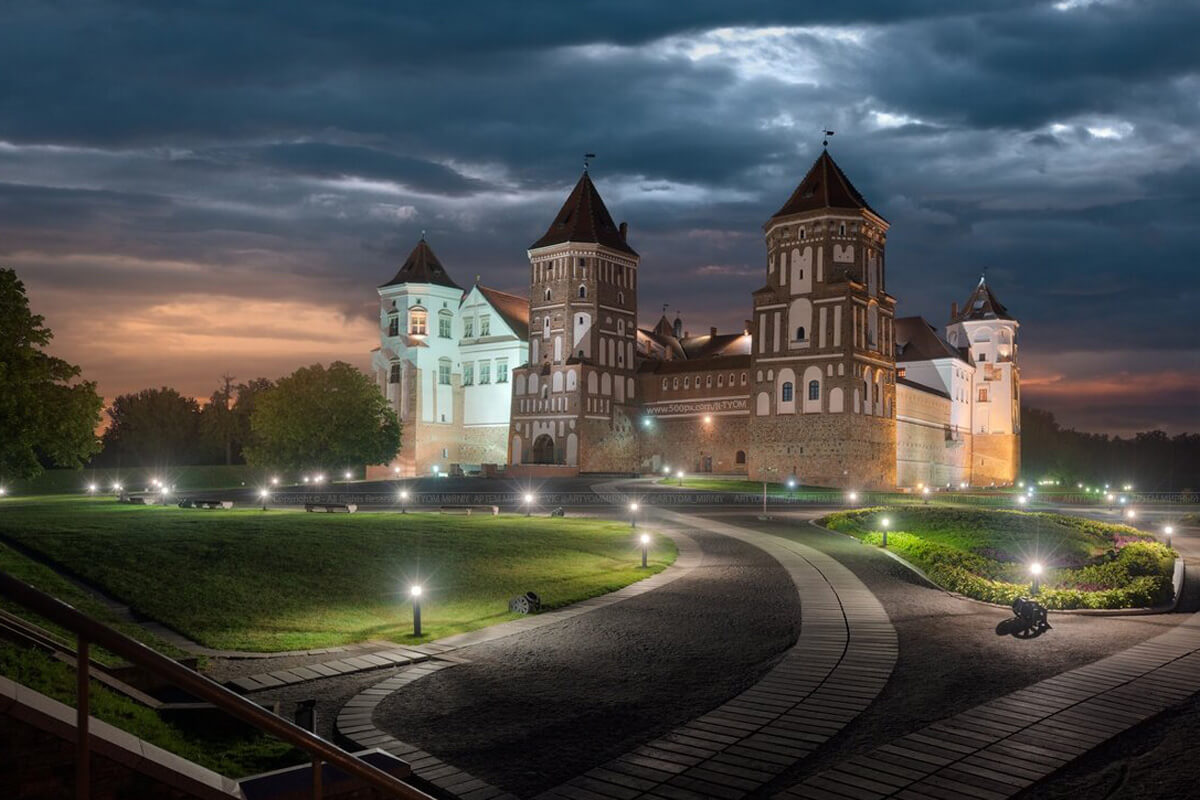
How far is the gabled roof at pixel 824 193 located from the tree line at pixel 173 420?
3372cm

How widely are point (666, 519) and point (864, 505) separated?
1418 cm

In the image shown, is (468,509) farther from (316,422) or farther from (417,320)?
(417,320)

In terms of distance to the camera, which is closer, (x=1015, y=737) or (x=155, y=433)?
(x=1015, y=737)

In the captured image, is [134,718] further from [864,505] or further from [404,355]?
[404,355]

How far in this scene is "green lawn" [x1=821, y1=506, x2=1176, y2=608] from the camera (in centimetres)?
1650

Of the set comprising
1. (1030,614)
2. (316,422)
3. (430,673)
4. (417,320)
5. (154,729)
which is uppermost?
(417,320)

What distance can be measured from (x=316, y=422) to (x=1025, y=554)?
45.9 meters

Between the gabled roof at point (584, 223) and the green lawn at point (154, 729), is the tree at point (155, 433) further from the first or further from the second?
the green lawn at point (154, 729)

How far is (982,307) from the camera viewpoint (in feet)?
302

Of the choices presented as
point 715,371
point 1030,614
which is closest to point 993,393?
point 715,371

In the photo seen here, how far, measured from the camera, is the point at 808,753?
805 cm

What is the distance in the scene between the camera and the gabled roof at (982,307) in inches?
3595

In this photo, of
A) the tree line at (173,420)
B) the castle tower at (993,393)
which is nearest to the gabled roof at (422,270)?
the tree line at (173,420)

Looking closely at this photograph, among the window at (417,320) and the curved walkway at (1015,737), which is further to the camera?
the window at (417,320)
